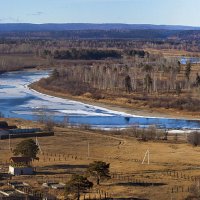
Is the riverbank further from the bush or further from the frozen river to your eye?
the bush

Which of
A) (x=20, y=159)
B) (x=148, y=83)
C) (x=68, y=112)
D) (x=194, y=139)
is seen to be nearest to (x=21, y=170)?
(x=20, y=159)

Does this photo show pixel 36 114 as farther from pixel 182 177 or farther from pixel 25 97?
pixel 182 177

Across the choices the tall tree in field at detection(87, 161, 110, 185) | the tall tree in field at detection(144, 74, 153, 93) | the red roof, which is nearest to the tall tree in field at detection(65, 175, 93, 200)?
the tall tree in field at detection(87, 161, 110, 185)

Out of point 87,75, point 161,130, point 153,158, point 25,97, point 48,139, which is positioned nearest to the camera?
point 153,158

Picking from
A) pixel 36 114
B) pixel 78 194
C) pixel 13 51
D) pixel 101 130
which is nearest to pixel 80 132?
pixel 101 130

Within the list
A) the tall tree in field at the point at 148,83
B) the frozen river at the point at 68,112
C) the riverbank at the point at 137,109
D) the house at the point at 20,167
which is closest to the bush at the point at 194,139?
the frozen river at the point at 68,112

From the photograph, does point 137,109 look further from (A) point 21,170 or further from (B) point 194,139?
(A) point 21,170
